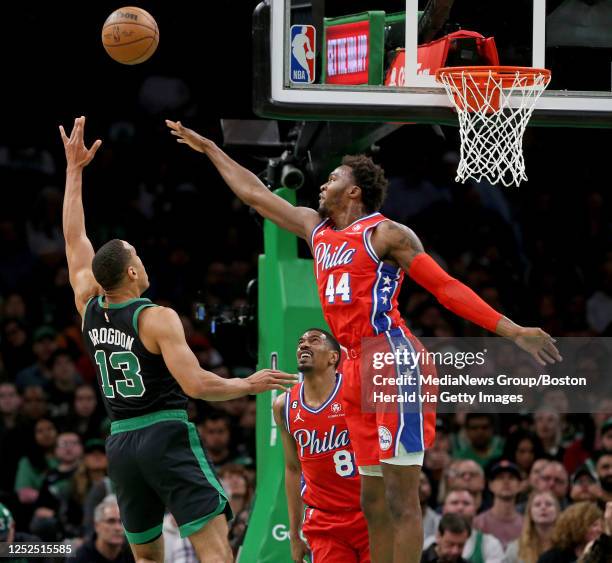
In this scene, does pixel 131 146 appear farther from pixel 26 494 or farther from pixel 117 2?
pixel 26 494

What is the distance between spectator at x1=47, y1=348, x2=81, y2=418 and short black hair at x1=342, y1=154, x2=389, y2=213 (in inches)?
237

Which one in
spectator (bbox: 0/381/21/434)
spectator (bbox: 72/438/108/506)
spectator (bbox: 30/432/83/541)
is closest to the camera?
spectator (bbox: 30/432/83/541)

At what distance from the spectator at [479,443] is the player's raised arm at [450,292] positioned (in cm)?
488

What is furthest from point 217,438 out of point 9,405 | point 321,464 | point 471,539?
point 321,464

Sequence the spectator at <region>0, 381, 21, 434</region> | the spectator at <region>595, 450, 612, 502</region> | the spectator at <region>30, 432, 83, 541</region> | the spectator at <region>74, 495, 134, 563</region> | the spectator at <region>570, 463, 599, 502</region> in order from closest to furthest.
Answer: the spectator at <region>74, 495, 134, 563</region>
the spectator at <region>595, 450, 612, 502</region>
the spectator at <region>570, 463, 599, 502</region>
the spectator at <region>30, 432, 83, 541</region>
the spectator at <region>0, 381, 21, 434</region>

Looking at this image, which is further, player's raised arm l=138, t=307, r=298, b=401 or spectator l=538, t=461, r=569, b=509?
spectator l=538, t=461, r=569, b=509

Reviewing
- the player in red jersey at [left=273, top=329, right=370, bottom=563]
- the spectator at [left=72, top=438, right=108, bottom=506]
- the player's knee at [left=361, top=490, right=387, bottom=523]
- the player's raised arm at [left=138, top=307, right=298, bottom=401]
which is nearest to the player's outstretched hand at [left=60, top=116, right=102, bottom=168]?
the player's raised arm at [left=138, top=307, right=298, bottom=401]

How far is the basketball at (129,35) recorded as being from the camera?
8.45m

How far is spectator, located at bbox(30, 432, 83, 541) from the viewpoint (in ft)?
35.2

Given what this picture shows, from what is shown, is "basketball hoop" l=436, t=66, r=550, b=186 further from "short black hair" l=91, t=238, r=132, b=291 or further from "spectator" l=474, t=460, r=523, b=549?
"spectator" l=474, t=460, r=523, b=549

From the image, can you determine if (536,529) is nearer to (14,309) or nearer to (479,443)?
(479,443)

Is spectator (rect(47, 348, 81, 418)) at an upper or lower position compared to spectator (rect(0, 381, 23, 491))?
upper

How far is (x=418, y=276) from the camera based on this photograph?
7230 mm

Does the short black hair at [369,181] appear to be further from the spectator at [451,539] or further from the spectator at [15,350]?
the spectator at [15,350]
